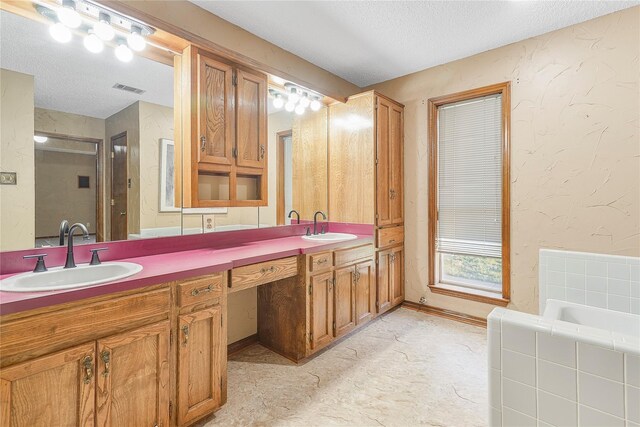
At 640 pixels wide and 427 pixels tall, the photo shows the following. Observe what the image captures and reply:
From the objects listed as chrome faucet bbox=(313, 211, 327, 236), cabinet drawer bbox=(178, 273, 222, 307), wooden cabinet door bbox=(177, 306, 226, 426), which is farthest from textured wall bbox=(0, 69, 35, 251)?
chrome faucet bbox=(313, 211, 327, 236)

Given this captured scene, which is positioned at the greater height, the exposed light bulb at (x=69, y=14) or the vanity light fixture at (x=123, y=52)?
the exposed light bulb at (x=69, y=14)

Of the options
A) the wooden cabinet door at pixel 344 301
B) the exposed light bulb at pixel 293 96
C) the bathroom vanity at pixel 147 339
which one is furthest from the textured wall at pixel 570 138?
the bathroom vanity at pixel 147 339

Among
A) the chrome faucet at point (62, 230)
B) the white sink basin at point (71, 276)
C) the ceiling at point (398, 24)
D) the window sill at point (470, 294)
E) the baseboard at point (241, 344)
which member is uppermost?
the ceiling at point (398, 24)

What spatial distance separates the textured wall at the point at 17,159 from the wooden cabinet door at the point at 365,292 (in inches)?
88.9

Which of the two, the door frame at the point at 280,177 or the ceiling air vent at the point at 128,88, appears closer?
the ceiling air vent at the point at 128,88

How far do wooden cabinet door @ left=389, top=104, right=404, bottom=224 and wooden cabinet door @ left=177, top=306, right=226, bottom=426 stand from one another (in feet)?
6.96

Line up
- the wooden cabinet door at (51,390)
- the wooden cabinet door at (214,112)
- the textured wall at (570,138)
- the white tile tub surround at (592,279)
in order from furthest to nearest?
the textured wall at (570,138), the wooden cabinet door at (214,112), the white tile tub surround at (592,279), the wooden cabinet door at (51,390)

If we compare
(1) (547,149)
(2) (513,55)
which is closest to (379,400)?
(1) (547,149)

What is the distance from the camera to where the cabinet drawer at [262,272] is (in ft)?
5.91

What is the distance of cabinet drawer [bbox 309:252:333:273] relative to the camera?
7.41ft

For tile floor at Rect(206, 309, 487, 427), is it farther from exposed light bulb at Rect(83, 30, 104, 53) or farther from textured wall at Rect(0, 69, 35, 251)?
exposed light bulb at Rect(83, 30, 104, 53)

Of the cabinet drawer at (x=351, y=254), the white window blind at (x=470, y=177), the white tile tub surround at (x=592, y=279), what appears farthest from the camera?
the white window blind at (x=470, y=177)

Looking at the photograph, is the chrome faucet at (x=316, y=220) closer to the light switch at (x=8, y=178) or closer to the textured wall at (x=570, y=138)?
the textured wall at (x=570, y=138)

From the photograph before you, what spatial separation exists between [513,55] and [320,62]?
1.80 meters
